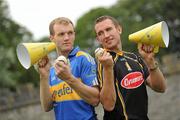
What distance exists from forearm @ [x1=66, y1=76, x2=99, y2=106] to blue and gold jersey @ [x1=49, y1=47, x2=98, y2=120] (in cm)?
11

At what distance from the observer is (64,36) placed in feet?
12.3

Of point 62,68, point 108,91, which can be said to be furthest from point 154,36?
point 62,68

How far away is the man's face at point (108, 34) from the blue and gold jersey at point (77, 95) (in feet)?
0.56

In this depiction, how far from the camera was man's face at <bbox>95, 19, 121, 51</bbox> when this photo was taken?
151 inches

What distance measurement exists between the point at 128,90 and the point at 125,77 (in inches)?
3.9

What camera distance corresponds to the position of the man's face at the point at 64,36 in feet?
12.4

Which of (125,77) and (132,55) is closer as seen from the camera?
(125,77)

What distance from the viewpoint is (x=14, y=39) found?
37375mm

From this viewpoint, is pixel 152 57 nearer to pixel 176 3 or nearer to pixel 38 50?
pixel 38 50

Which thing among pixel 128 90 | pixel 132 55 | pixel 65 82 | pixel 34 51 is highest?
pixel 34 51

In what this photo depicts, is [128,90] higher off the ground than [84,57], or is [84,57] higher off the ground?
[84,57]

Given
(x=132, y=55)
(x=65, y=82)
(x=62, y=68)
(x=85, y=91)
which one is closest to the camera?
(x=62, y=68)

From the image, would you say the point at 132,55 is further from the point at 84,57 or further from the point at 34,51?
the point at 34,51

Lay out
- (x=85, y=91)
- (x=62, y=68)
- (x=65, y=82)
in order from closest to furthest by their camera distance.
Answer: (x=62, y=68), (x=85, y=91), (x=65, y=82)
